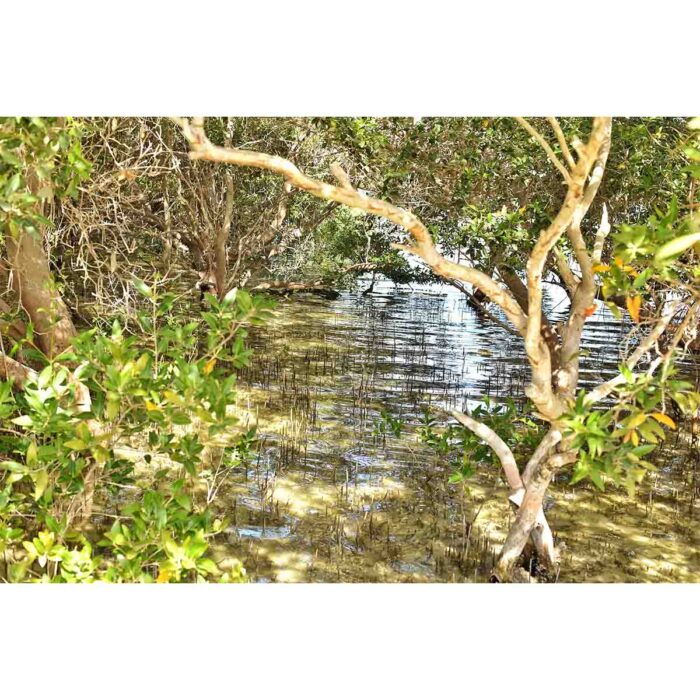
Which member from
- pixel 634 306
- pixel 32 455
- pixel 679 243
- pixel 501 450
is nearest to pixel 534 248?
pixel 634 306

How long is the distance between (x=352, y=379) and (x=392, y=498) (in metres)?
2.56

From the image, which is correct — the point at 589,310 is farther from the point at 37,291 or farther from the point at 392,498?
the point at 37,291

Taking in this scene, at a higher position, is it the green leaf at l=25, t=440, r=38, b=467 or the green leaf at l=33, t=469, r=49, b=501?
the green leaf at l=25, t=440, r=38, b=467

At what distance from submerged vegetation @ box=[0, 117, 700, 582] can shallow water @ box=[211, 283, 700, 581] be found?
20 mm

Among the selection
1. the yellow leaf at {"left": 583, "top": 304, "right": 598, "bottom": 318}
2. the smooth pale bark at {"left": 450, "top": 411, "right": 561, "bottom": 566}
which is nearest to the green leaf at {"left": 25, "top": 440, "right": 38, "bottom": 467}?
the smooth pale bark at {"left": 450, "top": 411, "right": 561, "bottom": 566}

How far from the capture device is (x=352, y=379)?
6852 millimetres

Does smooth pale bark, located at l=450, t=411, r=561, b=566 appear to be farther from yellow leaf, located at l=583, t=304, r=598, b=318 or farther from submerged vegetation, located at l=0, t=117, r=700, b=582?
yellow leaf, located at l=583, t=304, r=598, b=318

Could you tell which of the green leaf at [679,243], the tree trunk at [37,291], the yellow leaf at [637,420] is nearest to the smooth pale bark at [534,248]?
the yellow leaf at [637,420]

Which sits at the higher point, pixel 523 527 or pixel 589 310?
pixel 589 310

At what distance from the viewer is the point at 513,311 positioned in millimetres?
2969

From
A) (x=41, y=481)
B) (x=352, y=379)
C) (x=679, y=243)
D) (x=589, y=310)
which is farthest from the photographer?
(x=352, y=379)

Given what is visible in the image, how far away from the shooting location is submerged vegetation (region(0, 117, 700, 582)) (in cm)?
250

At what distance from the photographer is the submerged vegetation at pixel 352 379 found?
8.21 ft
